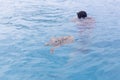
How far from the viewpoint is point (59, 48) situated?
7.74 meters

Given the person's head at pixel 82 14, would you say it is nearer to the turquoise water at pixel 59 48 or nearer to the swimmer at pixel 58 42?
the turquoise water at pixel 59 48

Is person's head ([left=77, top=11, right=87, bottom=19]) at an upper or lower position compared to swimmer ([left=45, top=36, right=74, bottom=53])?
upper

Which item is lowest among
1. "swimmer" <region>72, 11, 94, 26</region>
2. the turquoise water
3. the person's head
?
Answer: the turquoise water

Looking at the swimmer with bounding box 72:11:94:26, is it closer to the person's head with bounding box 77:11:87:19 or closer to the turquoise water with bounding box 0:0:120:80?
the person's head with bounding box 77:11:87:19

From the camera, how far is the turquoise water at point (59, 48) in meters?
6.62

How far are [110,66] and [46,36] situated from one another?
8.46 ft

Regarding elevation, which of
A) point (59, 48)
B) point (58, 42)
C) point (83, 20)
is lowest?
point (59, 48)

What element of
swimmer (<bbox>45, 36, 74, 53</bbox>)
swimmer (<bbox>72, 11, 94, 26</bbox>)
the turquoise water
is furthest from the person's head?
swimmer (<bbox>45, 36, 74, 53</bbox>)

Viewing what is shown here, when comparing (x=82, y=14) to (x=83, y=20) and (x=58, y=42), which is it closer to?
(x=83, y=20)

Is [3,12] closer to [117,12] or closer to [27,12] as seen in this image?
[27,12]

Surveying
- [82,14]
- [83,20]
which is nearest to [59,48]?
[82,14]

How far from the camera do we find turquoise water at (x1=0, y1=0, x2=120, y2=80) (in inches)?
261

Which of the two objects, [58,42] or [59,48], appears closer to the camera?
[58,42]

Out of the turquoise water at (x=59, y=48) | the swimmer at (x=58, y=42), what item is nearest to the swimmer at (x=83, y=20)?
the turquoise water at (x=59, y=48)
